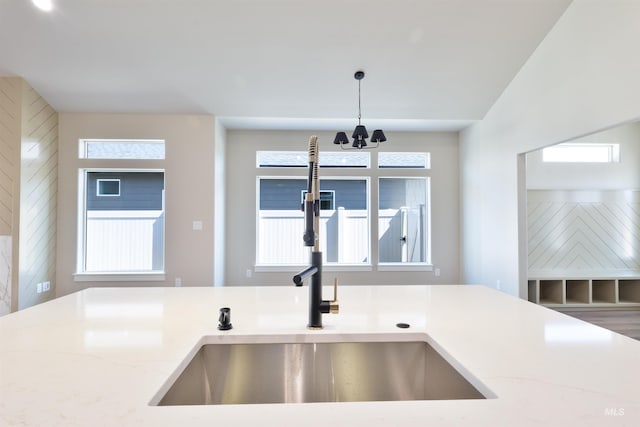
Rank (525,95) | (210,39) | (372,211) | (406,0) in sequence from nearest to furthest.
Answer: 1. (406,0)
2. (210,39)
3. (525,95)
4. (372,211)

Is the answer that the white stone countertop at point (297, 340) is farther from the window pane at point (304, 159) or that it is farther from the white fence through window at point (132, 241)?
the window pane at point (304, 159)

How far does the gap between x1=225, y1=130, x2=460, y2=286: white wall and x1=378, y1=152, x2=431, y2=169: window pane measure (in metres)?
0.10

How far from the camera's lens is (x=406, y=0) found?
8.84 feet

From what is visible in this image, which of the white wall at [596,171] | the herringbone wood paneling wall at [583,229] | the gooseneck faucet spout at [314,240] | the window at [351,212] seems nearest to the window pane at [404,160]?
the window at [351,212]

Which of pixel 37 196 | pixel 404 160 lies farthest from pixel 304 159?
pixel 37 196

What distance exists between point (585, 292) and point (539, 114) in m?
2.62

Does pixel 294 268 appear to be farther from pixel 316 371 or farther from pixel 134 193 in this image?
pixel 316 371

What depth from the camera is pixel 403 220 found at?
16.3 feet

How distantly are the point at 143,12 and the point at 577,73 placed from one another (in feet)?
12.4

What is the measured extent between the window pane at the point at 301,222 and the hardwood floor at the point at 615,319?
280 cm

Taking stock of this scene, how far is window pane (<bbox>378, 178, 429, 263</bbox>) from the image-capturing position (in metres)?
4.93

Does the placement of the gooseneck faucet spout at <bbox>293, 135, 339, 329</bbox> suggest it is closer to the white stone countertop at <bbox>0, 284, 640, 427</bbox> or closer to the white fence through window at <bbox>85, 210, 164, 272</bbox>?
the white stone countertop at <bbox>0, 284, 640, 427</bbox>

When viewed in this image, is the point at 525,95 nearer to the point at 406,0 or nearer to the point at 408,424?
the point at 406,0

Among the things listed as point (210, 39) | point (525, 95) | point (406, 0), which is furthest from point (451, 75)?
point (210, 39)
